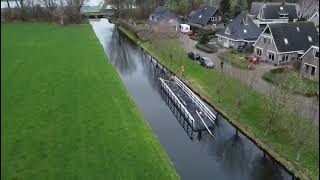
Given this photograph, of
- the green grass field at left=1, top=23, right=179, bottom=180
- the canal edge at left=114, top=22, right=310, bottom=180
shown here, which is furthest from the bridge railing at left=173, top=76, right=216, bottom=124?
the green grass field at left=1, top=23, right=179, bottom=180

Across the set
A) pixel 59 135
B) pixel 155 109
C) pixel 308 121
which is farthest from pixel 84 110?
pixel 308 121

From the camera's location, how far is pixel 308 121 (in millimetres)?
25188

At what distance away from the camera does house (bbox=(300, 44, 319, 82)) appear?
41000 mm

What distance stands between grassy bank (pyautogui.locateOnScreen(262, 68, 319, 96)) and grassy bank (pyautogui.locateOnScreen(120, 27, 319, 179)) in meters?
2.66

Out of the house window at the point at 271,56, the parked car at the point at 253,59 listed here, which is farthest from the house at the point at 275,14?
the house window at the point at 271,56

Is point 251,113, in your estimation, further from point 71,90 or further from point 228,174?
point 71,90

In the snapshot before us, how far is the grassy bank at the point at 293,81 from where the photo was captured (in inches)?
1115

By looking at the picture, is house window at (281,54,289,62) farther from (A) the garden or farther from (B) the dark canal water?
(B) the dark canal water

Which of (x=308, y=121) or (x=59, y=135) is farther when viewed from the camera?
(x=59, y=135)

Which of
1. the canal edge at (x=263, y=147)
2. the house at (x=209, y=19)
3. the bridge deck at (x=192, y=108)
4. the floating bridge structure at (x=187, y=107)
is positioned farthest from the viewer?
the house at (x=209, y=19)

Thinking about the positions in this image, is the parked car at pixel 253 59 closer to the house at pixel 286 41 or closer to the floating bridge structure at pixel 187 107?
the house at pixel 286 41

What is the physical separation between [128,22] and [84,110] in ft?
177

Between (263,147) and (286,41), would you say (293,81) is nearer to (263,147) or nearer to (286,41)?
(263,147)

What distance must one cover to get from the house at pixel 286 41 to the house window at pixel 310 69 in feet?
18.1
